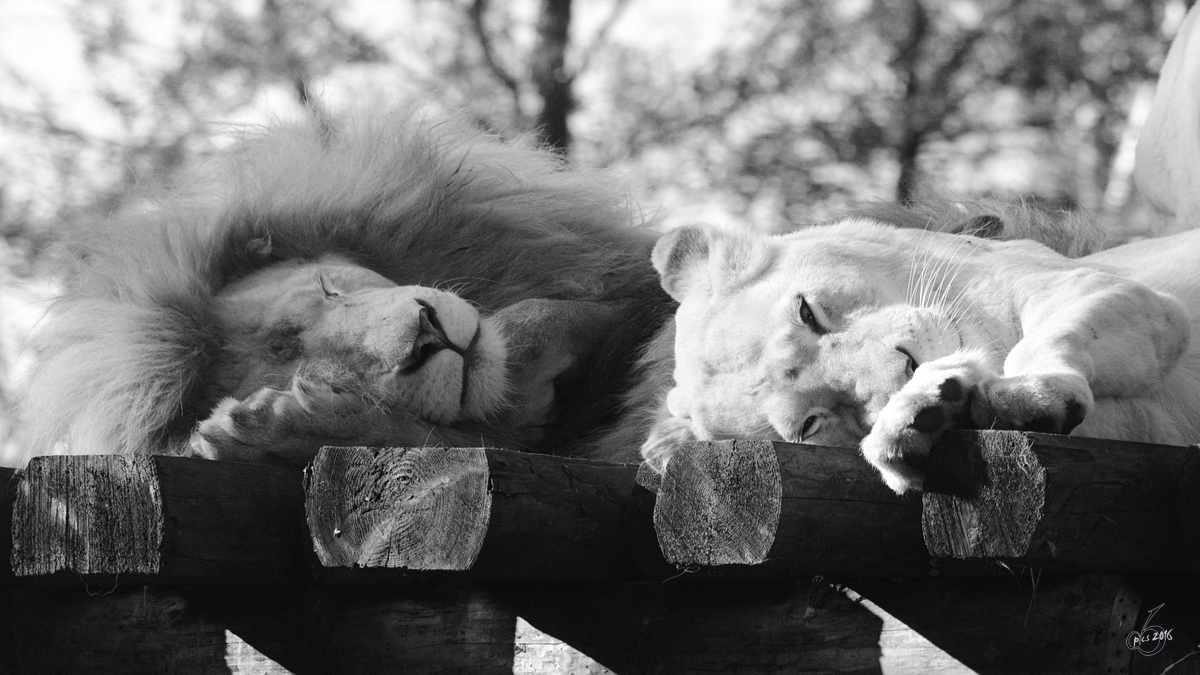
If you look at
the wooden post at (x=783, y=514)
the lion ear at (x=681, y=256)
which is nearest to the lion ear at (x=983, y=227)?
the lion ear at (x=681, y=256)

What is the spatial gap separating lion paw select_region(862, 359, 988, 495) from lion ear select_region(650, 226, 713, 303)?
2.46 ft

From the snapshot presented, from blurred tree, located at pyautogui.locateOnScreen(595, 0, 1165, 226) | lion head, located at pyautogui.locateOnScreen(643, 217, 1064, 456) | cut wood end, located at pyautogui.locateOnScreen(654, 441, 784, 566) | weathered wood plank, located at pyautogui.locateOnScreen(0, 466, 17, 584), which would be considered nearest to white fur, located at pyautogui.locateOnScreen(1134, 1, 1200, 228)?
lion head, located at pyautogui.locateOnScreen(643, 217, 1064, 456)

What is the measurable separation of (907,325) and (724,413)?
0.30 meters

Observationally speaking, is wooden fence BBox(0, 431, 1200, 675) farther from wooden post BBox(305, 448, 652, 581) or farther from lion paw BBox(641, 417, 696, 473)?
lion paw BBox(641, 417, 696, 473)

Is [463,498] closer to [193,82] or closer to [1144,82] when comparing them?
[193,82]

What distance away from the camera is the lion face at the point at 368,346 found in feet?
6.67

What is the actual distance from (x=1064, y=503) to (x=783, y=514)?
268 mm

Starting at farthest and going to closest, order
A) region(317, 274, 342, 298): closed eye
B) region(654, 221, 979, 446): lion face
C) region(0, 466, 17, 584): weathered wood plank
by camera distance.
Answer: region(317, 274, 342, 298): closed eye, region(654, 221, 979, 446): lion face, region(0, 466, 17, 584): weathered wood plank

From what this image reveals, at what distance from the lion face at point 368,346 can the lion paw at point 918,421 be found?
2.94ft

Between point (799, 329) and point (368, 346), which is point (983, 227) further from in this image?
point (368, 346)

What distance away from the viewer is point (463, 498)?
1386mm

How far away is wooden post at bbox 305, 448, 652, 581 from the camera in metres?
1.38

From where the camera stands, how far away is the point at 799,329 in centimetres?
182

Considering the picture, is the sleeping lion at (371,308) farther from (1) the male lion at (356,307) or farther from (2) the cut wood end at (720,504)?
(2) the cut wood end at (720,504)
